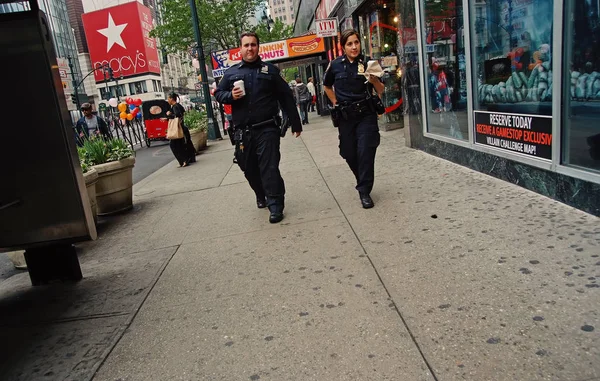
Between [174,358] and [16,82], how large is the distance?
7.87ft

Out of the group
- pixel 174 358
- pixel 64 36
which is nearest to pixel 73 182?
pixel 174 358

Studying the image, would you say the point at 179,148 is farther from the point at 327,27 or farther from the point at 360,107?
the point at 360,107

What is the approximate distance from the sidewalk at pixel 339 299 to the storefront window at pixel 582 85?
552mm

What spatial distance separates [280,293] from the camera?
10.2 ft

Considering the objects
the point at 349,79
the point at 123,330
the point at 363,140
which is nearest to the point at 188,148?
the point at 349,79

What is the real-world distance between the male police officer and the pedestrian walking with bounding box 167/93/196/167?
5826 millimetres

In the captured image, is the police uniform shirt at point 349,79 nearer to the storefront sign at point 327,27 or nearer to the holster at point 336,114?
the holster at point 336,114

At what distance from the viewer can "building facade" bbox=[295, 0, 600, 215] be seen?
12.4 feet

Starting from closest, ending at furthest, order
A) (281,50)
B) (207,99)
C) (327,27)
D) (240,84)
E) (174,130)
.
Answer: (240,84) → (174,130) → (327,27) → (207,99) → (281,50)

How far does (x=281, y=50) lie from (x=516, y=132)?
46.6 feet

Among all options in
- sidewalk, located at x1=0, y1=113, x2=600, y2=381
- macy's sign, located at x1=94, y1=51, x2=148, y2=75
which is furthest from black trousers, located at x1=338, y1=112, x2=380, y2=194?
macy's sign, located at x1=94, y1=51, x2=148, y2=75

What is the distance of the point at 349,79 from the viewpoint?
485cm

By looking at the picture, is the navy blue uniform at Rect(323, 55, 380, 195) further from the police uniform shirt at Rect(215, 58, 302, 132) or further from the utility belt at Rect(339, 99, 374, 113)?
the police uniform shirt at Rect(215, 58, 302, 132)

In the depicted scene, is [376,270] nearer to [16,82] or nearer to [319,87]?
[16,82]
